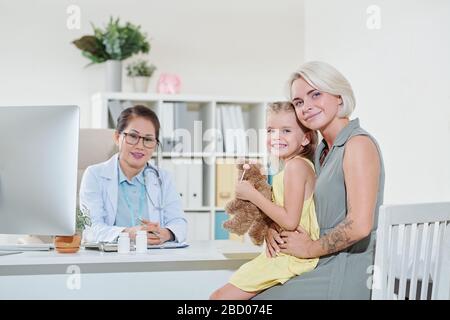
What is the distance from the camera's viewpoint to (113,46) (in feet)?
13.4

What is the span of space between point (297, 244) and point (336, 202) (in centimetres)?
17

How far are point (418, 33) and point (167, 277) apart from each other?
1443 mm

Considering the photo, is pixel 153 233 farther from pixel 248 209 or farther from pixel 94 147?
pixel 94 147

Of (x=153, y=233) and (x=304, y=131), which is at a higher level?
(x=304, y=131)

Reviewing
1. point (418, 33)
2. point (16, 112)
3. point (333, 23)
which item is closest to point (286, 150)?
point (16, 112)

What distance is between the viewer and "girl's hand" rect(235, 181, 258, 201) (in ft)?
5.86

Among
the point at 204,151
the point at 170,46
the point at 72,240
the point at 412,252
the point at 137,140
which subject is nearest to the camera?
the point at 412,252

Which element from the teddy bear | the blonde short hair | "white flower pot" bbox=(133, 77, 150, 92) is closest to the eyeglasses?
the teddy bear

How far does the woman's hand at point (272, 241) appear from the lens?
1.80 meters

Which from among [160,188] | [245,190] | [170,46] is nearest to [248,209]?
[245,190]

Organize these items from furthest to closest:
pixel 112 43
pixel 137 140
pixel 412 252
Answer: pixel 112 43, pixel 137 140, pixel 412 252

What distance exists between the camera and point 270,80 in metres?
4.65

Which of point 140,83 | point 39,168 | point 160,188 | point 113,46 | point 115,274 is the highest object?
point 113,46

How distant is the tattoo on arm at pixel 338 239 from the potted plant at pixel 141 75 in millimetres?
2698
